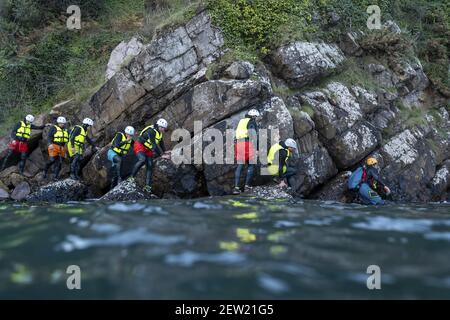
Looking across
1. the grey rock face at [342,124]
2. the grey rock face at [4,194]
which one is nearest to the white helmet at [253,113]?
the grey rock face at [342,124]

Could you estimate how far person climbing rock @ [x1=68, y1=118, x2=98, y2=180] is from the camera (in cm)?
1416

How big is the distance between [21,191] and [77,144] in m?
2.59

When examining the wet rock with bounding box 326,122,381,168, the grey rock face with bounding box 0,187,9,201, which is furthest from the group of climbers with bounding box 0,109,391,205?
the grey rock face with bounding box 0,187,9,201

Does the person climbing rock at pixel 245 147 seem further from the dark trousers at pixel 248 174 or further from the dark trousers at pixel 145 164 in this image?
the dark trousers at pixel 145 164

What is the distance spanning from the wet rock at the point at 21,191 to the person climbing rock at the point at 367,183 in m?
10.6

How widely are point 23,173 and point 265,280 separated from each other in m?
13.4

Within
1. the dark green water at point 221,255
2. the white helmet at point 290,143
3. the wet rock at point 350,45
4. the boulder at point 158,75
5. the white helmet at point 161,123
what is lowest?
the dark green water at point 221,255

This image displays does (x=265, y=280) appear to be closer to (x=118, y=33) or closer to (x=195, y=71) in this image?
(x=195, y=71)

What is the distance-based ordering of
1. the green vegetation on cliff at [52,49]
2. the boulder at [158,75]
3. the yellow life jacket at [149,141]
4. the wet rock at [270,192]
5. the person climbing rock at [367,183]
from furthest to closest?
the green vegetation on cliff at [52,49] < the boulder at [158,75] < the yellow life jacket at [149,141] < the person climbing rock at [367,183] < the wet rock at [270,192]

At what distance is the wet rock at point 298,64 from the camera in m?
14.7

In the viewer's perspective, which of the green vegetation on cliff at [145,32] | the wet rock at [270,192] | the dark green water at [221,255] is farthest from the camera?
the green vegetation on cliff at [145,32]

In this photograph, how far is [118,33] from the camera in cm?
1828

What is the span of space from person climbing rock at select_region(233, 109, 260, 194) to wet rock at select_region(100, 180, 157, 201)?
2796 mm
